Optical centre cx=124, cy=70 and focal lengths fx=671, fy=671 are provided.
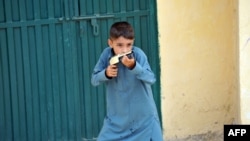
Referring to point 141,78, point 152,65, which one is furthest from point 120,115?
point 152,65

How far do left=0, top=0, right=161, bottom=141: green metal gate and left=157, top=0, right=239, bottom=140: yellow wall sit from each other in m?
0.13

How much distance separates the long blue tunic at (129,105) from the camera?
469 cm

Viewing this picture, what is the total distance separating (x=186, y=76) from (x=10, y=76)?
163 centimetres

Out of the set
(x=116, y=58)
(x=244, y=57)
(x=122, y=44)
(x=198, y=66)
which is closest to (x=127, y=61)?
(x=116, y=58)

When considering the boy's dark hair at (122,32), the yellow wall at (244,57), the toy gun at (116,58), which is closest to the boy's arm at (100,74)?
the toy gun at (116,58)

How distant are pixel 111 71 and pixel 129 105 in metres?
0.33

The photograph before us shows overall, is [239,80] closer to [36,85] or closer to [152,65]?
[152,65]

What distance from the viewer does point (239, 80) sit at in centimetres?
596

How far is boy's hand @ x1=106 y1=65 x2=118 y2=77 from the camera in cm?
454

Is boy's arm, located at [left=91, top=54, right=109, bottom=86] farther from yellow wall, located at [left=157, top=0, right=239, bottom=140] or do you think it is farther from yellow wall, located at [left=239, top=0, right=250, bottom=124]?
yellow wall, located at [left=239, top=0, right=250, bottom=124]

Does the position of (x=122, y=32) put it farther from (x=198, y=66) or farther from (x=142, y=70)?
(x=198, y=66)

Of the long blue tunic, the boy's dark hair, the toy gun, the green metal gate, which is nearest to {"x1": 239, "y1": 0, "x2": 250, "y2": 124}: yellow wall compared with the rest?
the green metal gate

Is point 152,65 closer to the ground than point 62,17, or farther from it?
closer to the ground

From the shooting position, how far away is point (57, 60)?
614 cm
